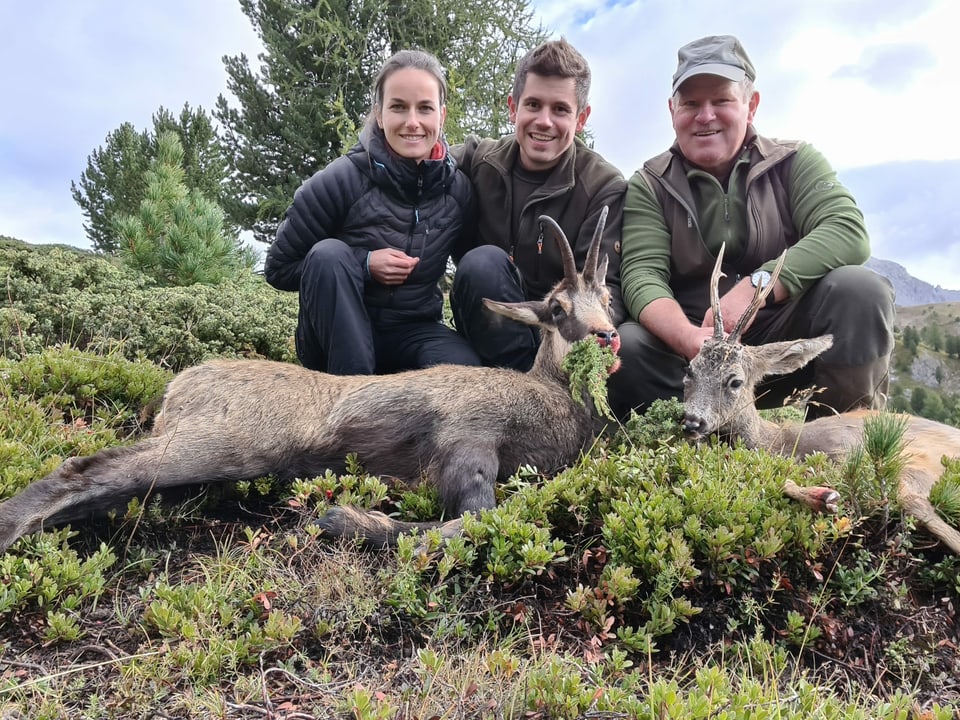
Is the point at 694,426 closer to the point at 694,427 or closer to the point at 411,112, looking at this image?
the point at 694,427

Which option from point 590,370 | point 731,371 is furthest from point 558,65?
point 731,371

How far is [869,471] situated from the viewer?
328cm

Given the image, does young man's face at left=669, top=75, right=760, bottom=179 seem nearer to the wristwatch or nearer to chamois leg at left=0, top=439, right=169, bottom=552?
the wristwatch

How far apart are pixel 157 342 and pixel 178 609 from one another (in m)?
3.92

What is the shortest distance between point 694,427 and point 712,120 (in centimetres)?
231

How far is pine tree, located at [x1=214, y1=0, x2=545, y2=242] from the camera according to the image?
59.4ft

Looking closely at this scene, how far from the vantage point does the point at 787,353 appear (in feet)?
14.7

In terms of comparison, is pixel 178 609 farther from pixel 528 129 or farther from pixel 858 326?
pixel 858 326

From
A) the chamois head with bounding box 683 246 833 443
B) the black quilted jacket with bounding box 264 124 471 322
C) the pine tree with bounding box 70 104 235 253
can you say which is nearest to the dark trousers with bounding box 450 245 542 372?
the black quilted jacket with bounding box 264 124 471 322

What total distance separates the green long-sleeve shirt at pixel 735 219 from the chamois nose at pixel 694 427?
3.51ft

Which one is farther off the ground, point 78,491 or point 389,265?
point 389,265

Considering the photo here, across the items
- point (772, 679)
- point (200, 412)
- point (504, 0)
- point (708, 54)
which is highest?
point (504, 0)

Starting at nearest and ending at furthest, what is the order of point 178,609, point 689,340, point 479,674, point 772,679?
point 479,674 → point 772,679 → point 178,609 → point 689,340

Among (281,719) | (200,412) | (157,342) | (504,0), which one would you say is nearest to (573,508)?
(281,719)
